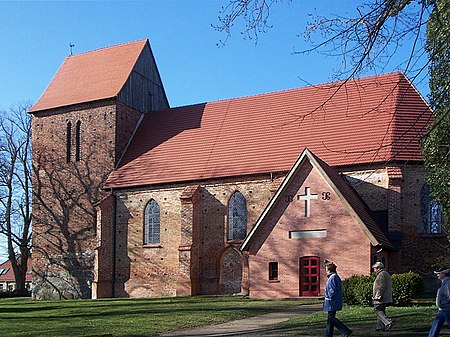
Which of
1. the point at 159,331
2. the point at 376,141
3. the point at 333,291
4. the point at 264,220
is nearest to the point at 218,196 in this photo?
the point at 264,220

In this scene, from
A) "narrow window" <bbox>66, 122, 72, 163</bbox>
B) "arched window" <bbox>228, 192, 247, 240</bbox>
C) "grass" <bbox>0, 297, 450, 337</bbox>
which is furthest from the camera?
"narrow window" <bbox>66, 122, 72, 163</bbox>

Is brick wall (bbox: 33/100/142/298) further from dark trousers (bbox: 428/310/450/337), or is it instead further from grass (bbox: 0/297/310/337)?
Result: dark trousers (bbox: 428/310/450/337)

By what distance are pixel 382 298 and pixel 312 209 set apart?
42.0 feet

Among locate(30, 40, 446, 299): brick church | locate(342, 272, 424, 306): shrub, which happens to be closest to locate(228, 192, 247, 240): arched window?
locate(30, 40, 446, 299): brick church

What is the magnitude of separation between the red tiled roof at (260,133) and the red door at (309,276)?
5200 millimetres

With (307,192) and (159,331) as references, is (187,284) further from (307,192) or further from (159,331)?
(159,331)

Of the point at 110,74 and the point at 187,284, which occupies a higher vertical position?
the point at 110,74

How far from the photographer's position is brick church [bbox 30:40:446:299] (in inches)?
1084

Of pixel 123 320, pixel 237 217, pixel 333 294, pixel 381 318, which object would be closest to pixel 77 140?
pixel 237 217

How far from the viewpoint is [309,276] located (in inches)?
1077

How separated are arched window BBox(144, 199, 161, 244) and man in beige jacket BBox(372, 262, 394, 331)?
2234 centimetres

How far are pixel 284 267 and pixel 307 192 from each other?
3407 millimetres

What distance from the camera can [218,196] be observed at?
34.1 metres

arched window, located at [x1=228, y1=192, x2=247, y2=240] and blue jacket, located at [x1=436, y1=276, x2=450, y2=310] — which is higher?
arched window, located at [x1=228, y1=192, x2=247, y2=240]
